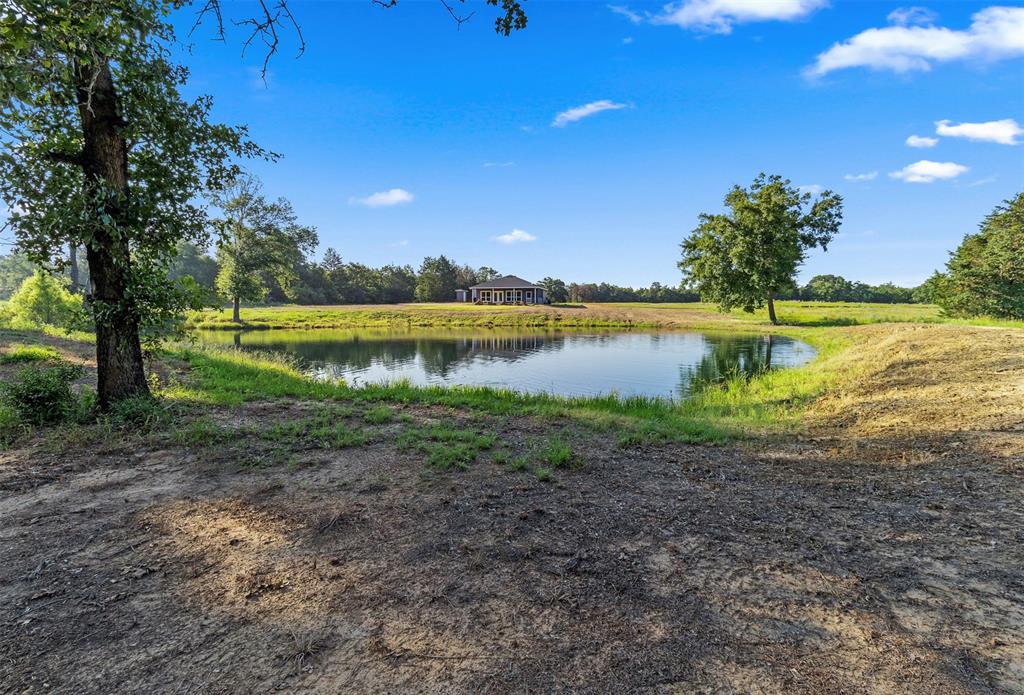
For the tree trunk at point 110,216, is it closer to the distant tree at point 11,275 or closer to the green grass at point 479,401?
the green grass at point 479,401

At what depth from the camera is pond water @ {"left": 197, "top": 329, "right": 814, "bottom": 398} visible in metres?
18.2

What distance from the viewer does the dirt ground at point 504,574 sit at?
2555mm

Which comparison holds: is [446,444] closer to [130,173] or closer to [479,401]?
[479,401]

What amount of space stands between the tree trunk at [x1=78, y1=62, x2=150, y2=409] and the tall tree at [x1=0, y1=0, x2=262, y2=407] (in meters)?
0.01

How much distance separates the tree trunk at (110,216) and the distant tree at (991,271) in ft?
143

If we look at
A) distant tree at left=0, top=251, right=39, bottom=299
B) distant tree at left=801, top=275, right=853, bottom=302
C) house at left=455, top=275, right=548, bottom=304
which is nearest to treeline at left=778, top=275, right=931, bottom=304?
distant tree at left=801, top=275, right=853, bottom=302

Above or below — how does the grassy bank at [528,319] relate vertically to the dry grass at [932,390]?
above

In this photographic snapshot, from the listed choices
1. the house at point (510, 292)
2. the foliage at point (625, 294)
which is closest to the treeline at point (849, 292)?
the foliage at point (625, 294)

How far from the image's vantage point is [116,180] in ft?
22.3

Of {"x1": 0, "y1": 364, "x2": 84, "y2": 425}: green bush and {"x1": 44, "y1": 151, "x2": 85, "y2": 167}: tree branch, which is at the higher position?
{"x1": 44, "y1": 151, "x2": 85, "y2": 167}: tree branch

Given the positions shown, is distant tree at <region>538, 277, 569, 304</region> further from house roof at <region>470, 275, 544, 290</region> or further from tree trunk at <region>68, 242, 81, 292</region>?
tree trunk at <region>68, 242, 81, 292</region>

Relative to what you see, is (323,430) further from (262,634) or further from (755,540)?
(755,540)

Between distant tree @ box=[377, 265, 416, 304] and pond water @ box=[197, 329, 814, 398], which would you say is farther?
distant tree @ box=[377, 265, 416, 304]

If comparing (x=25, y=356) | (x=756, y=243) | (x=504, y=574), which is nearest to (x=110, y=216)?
(x=504, y=574)
